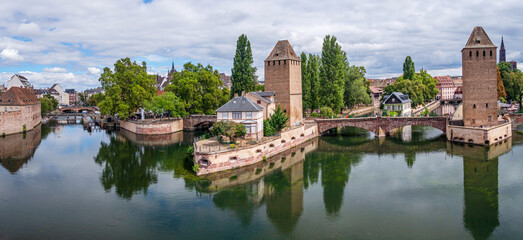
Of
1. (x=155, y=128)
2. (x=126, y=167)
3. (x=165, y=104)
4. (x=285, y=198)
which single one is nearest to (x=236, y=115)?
(x=126, y=167)

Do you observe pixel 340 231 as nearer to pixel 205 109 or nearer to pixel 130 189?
pixel 130 189

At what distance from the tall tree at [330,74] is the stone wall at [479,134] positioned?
18.4m

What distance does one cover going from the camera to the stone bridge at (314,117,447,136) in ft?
156

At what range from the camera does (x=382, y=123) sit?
165ft

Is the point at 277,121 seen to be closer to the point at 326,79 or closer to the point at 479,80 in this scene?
the point at 326,79

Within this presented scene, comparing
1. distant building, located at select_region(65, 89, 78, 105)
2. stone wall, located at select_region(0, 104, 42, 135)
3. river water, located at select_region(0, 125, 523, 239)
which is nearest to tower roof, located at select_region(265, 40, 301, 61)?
river water, located at select_region(0, 125, 523, 239)

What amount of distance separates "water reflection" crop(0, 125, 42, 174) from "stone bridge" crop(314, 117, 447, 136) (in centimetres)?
3627

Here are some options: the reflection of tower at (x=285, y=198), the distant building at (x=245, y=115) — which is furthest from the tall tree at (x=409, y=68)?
the reflection of tower at (x=285, y=198)

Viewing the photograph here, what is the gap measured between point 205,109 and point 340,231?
4734 cm

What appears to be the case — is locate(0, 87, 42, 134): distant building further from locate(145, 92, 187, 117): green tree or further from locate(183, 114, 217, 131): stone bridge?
locate(183, 114, 217, 131): stone bridge

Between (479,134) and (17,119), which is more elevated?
(17,119)

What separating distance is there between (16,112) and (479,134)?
6436 cm

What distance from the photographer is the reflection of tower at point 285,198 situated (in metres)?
21.5

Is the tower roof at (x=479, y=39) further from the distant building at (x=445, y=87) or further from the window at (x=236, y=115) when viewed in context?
the distant building at (x=445, y=87)
